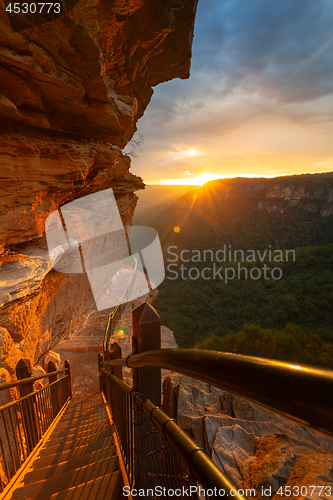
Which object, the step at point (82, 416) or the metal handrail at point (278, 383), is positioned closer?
the metal handrail at point (278, 383)

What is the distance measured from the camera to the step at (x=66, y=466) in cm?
188

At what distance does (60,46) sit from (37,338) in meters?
6.65

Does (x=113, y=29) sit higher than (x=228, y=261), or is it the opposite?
(x=113, y=29)

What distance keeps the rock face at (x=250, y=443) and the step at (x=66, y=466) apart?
3.98ft

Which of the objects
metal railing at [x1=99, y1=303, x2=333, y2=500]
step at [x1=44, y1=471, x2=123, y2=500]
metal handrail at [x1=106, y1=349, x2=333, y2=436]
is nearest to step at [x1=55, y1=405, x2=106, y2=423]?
step at [x1=44, y1=471, x2=123, y2=500]

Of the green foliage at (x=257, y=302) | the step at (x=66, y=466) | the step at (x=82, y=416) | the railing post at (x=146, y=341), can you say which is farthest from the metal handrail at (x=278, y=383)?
the green foliage at (x=257, y=302)

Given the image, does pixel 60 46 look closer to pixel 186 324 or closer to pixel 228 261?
pixel 186 324

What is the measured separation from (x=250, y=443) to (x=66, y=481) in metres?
3.01

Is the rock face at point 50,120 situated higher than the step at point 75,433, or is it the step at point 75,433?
the rock face at point 50,120

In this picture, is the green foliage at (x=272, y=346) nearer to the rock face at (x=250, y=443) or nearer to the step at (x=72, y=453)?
the rock face at (x=250, y=443)

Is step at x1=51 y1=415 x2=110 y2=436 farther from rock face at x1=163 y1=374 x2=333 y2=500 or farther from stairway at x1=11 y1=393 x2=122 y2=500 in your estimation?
rock face at x1=163 y1=374 x2=333 y2=500

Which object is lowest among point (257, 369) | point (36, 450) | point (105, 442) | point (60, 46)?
point (36, 450)

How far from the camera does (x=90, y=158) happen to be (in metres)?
5.34

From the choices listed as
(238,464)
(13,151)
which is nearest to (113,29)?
(13,151)
